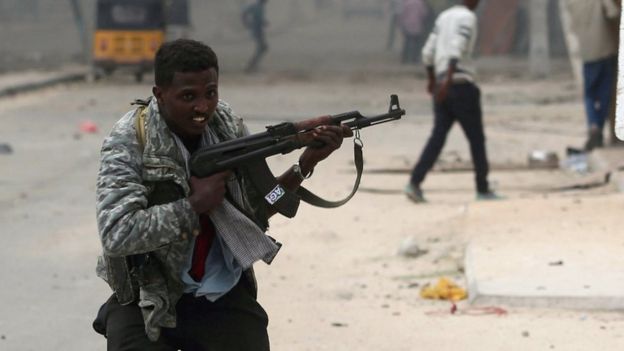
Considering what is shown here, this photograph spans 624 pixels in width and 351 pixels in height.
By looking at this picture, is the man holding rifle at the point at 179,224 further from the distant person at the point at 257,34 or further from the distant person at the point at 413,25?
the distant person at the point at 413,25

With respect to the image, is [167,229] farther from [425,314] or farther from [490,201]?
[490,201]

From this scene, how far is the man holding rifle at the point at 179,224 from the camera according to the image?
352cm

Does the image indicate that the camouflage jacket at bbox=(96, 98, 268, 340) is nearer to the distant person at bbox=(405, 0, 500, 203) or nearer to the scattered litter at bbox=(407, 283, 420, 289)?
the scattered litter at bbox=(407, 283, 420, 289)

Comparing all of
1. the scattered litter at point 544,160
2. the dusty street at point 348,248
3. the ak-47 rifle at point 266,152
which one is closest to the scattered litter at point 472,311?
the dusty street at point 348,248

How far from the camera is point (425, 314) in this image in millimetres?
6461

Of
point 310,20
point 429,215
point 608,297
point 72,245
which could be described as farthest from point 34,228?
point 310,20

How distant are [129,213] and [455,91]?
648 centimetres

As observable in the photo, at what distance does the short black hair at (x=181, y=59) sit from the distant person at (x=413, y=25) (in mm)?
27502

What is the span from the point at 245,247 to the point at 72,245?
16.9 ft

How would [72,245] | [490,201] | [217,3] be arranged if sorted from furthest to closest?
[217,3] → [490,201] → [72,245]

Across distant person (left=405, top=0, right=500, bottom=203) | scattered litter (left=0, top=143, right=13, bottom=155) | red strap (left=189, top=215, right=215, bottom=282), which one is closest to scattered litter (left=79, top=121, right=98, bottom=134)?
scattered litter (left=0, top=143, right=13, bottom=155)

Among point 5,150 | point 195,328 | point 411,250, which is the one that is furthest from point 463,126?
point 195,328

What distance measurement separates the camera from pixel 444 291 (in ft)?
22.1

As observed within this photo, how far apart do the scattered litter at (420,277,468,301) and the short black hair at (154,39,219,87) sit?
11.0ft
